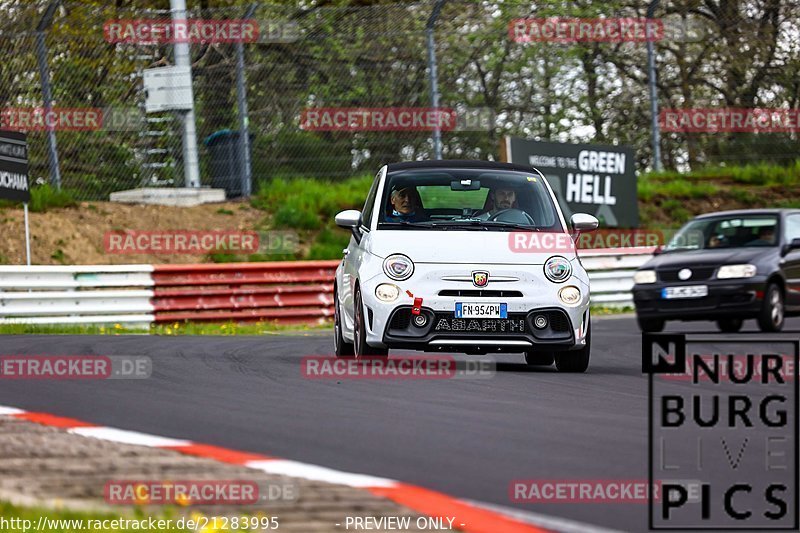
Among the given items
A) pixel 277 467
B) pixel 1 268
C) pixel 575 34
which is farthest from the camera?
pixel 575 34

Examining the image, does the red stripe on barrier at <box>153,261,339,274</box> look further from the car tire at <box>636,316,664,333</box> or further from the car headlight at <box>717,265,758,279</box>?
the car headlight at <box>717,265,758,279</box>

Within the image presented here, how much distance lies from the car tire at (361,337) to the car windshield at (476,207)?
691mm

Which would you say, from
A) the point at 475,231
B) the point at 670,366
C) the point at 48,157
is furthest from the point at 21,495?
the point at 48,157

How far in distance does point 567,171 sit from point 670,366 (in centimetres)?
1204

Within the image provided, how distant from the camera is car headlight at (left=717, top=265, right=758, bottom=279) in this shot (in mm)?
15797

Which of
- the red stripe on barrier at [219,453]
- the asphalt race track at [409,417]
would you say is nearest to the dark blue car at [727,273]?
the asphalt race track at [409,417]

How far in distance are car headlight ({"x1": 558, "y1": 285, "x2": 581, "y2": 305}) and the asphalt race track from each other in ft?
1.88

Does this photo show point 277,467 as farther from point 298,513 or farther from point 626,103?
point 626,103

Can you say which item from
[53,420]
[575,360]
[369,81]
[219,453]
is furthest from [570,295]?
[369,81]

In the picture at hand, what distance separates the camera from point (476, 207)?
11.6m

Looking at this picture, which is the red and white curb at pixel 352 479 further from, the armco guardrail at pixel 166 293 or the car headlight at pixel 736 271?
the armco guardrail at pixel 166 293

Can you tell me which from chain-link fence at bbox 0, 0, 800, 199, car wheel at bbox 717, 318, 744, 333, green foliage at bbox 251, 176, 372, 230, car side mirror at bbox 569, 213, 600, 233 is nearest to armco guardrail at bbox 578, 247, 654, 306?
chain-link fence at bbox 0, 0, 800, 199

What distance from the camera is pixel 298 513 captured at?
4.68 metres

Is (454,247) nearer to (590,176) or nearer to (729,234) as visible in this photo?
(729,234)
